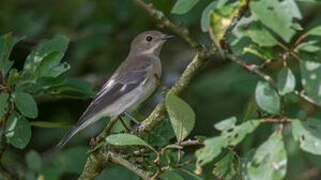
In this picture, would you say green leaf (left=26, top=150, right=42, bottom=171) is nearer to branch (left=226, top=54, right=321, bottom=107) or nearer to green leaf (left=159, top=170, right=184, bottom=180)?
green leaf (left=159, top=170, right=184, bottom=180)

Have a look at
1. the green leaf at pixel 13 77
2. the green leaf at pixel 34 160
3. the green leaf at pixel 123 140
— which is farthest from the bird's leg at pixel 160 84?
the green leaf at pixel 34 160

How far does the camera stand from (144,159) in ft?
12.2

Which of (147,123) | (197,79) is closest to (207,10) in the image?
(147,123)

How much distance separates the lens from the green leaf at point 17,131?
13.2 ft

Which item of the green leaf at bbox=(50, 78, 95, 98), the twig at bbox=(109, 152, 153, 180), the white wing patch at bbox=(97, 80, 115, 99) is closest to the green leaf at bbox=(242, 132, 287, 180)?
the twig at bbox=(109, 152, 153, 180)

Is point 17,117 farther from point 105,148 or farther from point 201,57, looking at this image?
point 201,57

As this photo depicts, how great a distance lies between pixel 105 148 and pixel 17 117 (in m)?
0.74

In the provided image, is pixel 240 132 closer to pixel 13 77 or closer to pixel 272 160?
pixel 272 160

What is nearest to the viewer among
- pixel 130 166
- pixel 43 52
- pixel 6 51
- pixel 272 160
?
pixel 272 160

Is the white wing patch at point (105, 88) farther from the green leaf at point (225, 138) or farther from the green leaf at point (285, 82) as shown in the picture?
the green leaf at point (285, 82)

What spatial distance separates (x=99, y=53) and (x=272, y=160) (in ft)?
17.8

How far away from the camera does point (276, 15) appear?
2400mm

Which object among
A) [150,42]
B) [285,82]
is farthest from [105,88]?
[285,82]

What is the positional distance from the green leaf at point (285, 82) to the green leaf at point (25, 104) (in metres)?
2.00
